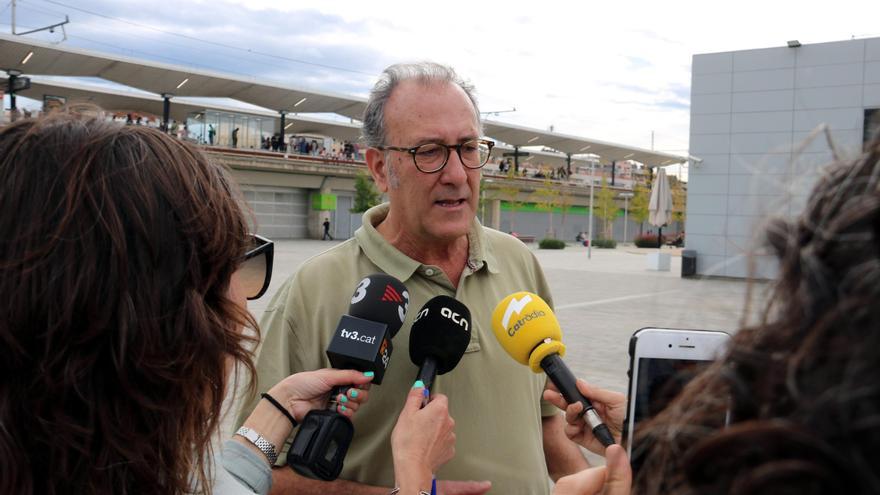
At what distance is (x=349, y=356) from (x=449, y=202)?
76cm

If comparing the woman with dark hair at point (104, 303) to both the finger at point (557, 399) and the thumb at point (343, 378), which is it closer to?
the thumb at point (343, 378)

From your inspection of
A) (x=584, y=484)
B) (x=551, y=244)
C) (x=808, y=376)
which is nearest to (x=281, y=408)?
(x=584, y=484)

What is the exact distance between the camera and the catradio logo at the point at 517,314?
1.94m

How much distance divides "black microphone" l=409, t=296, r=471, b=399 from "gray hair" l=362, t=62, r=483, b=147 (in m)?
0.69

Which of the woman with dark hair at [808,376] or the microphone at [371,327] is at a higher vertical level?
the woman with dark hair at [808,376]

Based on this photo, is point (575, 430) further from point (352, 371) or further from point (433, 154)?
point (433, 154)

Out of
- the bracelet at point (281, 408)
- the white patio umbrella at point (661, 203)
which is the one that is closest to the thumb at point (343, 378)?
the bracelet at point (281, 408)

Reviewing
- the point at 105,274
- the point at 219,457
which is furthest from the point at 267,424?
the point at 105,274

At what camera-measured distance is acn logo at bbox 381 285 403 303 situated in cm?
197

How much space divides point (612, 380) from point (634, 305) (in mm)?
6097

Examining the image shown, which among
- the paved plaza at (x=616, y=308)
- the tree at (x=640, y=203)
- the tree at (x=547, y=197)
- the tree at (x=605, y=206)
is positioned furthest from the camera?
the tree at (x=640, y=203)

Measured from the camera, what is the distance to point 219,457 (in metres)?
1.69

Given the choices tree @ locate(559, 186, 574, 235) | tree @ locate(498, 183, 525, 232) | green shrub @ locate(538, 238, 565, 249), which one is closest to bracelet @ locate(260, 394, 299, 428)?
green shrub @ locate(538, 238, 565, 249)

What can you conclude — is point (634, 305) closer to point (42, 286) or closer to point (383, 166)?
point (383, 166)
